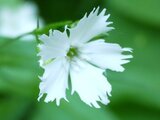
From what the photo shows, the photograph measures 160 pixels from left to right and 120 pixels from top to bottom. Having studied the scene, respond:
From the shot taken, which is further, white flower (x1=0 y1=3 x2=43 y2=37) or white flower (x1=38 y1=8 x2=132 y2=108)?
white flower (x1=0 y1=3 x2=43 y2=37)

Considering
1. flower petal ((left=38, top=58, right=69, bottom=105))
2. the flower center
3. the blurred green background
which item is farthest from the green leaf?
flower petal ((left=38, top=58, right=69, bottom=105))

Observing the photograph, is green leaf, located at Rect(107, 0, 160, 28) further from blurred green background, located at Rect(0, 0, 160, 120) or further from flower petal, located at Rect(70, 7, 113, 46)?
flower petal, located at Rect(70, 7, 113, 46)

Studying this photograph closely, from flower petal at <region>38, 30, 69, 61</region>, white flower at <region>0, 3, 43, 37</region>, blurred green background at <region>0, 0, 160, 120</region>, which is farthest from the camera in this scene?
white flower at <region>0, 3, 43, 37</region>

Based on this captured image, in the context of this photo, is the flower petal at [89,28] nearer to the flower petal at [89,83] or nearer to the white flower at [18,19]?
the flower petal at [89,83]

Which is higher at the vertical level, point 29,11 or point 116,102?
point 29,11

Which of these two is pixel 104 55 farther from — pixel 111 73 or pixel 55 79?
pixel 111 73

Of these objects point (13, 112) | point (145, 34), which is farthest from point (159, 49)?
point (13, 112)

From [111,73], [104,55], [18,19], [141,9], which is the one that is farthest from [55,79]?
[18,19]

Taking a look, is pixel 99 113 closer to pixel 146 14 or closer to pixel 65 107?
pixel 65 107
